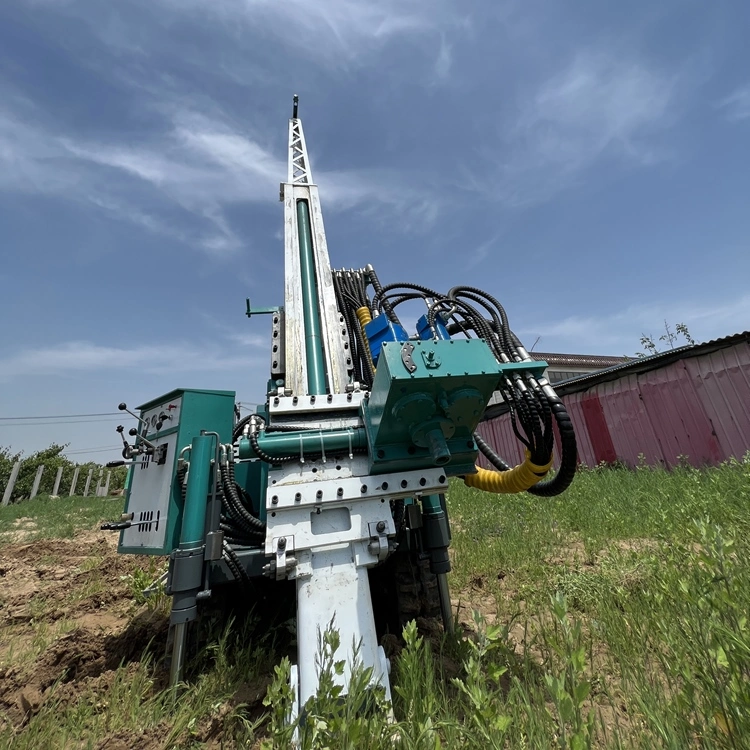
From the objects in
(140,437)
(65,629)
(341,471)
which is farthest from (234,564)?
(65,629)

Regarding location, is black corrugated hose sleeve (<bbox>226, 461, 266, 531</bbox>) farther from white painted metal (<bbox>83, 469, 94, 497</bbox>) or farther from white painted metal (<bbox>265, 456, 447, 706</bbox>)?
white painted metal (<bbox>83, 469, 94, 497</bbox>)

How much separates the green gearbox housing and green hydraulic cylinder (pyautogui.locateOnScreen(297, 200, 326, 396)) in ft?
2.81

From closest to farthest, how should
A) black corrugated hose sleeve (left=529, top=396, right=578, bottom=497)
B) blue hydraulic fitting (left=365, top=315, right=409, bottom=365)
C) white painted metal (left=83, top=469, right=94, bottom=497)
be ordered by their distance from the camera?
black corrugated hose sleeve (left=529, top=396, right=578, bottom=497)
blue hydraulic fitting (left=365, top=315, right=409, bottom=365)
white painted metal (left=83, top=469, right=94, bottom=497)

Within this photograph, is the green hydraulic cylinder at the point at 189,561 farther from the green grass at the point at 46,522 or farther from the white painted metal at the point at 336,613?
the green grass at the point at 46,522

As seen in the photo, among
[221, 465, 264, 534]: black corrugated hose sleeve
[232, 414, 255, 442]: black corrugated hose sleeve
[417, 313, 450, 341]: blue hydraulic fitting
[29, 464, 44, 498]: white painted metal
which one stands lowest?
[221, 465, 264, 534]: black corrugated hose sleeve

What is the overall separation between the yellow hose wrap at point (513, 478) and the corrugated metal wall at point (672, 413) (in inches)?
307

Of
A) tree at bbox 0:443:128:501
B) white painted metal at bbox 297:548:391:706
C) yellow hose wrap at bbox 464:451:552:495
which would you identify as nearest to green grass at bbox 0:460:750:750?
white painted metal at bbox 297:548:391:706

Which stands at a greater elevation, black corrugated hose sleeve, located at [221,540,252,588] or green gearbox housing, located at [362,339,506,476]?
green gearbox housing, located at [362,339,506,476]

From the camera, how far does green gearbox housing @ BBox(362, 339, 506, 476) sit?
5.24 ft

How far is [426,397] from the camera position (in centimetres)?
164

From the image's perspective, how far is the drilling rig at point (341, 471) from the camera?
1662mm

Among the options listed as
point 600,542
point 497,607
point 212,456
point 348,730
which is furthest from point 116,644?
point 600,542

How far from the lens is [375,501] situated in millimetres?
1906

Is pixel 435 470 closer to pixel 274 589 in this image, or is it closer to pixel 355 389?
pixel 355 389
